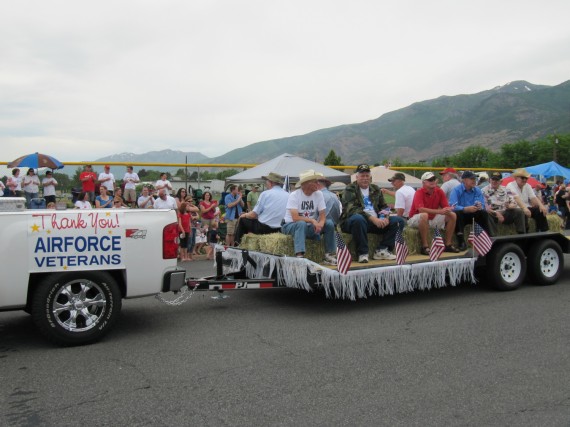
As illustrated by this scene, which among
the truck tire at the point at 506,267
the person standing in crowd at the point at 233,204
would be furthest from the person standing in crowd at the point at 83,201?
the truck tire at the point at 506,267

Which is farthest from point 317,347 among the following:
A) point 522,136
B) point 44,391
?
point 522,136

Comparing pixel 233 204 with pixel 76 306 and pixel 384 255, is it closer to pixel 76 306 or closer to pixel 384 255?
pixel 384 255

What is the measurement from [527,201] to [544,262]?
1.15 m

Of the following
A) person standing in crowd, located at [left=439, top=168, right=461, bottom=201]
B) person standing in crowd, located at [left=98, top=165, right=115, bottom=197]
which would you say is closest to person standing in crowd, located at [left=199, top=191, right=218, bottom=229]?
person standing in crowd, located at [left=98, top=165, right=115, bottom=197]

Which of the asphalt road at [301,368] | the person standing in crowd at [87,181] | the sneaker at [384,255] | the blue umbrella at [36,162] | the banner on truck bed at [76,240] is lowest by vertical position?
the asphalt road at [301,368]

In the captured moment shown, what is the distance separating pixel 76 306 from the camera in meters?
5.49

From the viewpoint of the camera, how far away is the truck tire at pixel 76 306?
5.32 meters

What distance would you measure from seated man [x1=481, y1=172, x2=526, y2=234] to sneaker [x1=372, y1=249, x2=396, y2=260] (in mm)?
1944

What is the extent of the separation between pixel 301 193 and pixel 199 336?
8.89 ft

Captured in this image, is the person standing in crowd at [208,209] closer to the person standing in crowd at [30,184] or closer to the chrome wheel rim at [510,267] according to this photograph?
the person standing in crowd at [30,184]

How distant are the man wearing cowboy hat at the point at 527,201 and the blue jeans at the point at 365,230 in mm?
2499

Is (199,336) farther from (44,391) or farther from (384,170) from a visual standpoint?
(384,170)

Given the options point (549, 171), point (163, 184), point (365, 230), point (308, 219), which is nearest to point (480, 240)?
point (365, 230)

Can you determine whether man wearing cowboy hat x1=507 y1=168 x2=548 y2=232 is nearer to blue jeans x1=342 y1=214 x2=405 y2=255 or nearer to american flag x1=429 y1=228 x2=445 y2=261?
american flag x1=429 y1=228 x2=445 y2=261
